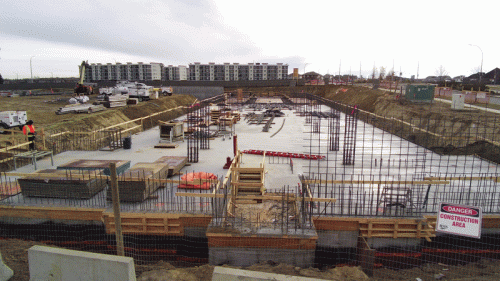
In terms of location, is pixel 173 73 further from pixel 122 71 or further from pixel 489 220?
Answer: pixel 489 220

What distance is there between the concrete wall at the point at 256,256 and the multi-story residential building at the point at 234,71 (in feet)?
357

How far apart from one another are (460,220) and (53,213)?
11.2m

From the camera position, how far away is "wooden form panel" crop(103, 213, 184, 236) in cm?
968

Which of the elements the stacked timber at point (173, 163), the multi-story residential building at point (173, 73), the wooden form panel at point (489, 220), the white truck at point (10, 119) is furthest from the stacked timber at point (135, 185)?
the multi-story residential building at point (173, 73)

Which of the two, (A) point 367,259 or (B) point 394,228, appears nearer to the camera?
(A) point 367,259

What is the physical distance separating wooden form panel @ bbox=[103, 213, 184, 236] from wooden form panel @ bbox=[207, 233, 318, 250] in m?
1.50

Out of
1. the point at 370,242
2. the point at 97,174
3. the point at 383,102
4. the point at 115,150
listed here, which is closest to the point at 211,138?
the point at 115,150

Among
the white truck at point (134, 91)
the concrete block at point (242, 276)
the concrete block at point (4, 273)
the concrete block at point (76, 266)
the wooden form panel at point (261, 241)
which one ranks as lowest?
the wooden form panel at point (261, 241)

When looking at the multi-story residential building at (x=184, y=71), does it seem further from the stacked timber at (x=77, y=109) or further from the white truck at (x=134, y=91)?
the stacked timber at (x=77, y=109)

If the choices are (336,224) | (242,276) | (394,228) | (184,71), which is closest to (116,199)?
(242,276)

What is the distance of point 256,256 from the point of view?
8812 millimetres

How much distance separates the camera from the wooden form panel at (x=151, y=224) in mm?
9680

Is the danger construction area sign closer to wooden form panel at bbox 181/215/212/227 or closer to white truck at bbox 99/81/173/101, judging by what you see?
wooden form panel at bbox 181/215/212/227

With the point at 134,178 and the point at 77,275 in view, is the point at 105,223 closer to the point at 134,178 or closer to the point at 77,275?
the point at 134,178
